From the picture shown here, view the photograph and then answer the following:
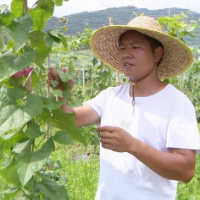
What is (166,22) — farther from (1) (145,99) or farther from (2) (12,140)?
(2) (12,140)

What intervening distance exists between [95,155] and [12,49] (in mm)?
3177

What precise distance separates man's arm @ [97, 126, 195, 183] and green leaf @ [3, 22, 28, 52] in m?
0.40

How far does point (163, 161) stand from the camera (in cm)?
118

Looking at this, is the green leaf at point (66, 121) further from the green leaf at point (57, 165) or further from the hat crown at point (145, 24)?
the green leaf at point (57, 165)

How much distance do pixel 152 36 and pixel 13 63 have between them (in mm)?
635

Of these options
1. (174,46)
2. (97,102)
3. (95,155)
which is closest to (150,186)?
(97,102)

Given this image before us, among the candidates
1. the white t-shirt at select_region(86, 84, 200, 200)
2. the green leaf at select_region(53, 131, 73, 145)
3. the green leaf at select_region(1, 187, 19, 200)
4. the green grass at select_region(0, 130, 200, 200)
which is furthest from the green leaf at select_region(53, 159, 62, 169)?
the green leaf at select_region(53, 131, 73, 145)

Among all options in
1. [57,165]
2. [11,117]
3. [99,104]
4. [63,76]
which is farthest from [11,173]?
[57,165]

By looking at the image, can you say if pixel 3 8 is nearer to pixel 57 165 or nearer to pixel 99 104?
pixel 99 104

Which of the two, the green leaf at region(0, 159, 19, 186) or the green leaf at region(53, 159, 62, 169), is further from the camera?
the green leaf at region(53, 159, 62, 169)

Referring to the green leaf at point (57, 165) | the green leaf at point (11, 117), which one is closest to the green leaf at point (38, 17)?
the green leaf at point (11, 117)

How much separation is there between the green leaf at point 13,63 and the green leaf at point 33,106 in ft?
0.28

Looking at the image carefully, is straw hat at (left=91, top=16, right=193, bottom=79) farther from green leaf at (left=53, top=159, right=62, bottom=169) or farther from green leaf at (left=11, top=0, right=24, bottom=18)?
green leaf at (left=53, top=159, right=62, bottom=169)

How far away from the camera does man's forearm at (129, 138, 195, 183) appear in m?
1.16
